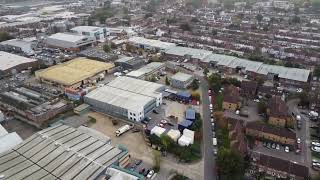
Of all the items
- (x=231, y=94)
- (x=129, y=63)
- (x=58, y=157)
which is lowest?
(x=58, y=157)

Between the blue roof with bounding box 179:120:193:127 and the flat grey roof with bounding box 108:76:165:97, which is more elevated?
the flat grey roof with bounding box 108:76:165:97

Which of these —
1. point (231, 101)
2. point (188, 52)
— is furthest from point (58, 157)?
point (188, 52)

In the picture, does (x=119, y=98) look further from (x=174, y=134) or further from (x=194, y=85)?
(x=194, y=85)

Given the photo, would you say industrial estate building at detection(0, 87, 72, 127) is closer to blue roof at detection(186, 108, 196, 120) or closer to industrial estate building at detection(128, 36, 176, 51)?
blue roof at detection(186, 108, 196, 120)

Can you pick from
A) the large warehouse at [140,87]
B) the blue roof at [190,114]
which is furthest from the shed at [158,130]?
the large warehouse at [140,87]

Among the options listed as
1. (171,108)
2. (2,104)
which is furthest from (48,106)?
(171,108)

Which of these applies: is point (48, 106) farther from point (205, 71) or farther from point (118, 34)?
point (118, 34)

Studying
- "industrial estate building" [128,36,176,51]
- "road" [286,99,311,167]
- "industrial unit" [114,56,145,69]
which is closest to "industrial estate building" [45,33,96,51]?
"industrial estate building" [128,36,176,51]
